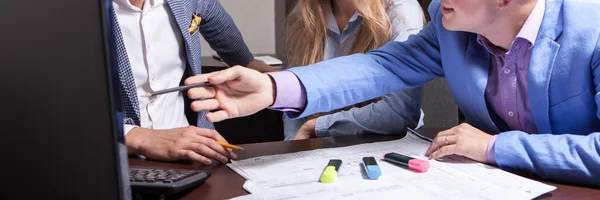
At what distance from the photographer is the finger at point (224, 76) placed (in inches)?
35.9

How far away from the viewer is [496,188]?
80cm

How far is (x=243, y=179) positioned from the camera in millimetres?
855

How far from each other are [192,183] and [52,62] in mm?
370

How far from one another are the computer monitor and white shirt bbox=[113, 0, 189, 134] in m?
0.81

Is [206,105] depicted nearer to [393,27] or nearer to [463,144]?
[463,144]

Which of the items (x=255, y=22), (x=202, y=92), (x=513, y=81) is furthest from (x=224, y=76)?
(x=255, y=22)

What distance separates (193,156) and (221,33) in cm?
69

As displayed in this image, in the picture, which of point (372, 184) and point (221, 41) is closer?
point (372, 184)

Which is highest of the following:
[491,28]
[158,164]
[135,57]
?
[491,28]

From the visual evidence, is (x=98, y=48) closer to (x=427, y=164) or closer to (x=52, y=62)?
(x=52, y=62)

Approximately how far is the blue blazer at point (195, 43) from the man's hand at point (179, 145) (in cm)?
8

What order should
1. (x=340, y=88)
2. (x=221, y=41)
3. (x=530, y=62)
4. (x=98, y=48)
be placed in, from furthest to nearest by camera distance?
(x=221, y=41)
(x=340, y=88)
(x=530, y=62)
(x=98, y=48)

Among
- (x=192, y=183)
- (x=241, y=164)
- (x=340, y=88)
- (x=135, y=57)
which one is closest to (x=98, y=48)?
(x=192, y=183)

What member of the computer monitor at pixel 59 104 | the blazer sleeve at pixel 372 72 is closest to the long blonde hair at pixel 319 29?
the blazer sleeve at pixel 372 72
